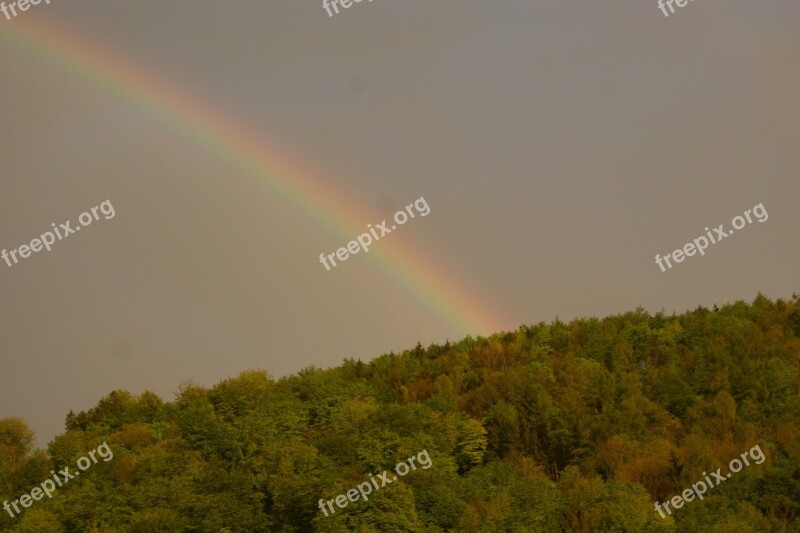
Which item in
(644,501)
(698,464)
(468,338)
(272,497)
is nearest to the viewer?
(644,501)

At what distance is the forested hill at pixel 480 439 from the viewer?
232ft

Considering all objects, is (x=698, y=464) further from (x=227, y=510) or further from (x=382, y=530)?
(x=227, y=510)

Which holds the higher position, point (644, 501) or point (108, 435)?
point (108, 435)

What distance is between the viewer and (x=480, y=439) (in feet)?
307

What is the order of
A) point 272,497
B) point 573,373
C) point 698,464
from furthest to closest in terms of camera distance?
1. point 573,373
2. point 272,497
3. point 698,464

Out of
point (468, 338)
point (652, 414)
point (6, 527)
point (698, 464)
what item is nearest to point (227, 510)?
point (6, 527)

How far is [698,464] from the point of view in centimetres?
7694

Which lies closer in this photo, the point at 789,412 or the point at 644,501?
the point at 644,501

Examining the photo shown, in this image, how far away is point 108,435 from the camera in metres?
116

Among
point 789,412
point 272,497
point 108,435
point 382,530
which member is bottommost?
point 789,412

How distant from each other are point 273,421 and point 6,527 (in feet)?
89.8

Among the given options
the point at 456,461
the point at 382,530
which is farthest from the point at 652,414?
the point at 382,530

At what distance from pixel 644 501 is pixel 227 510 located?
3291 centimetres

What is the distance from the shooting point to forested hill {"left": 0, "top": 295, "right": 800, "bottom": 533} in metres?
70.8
